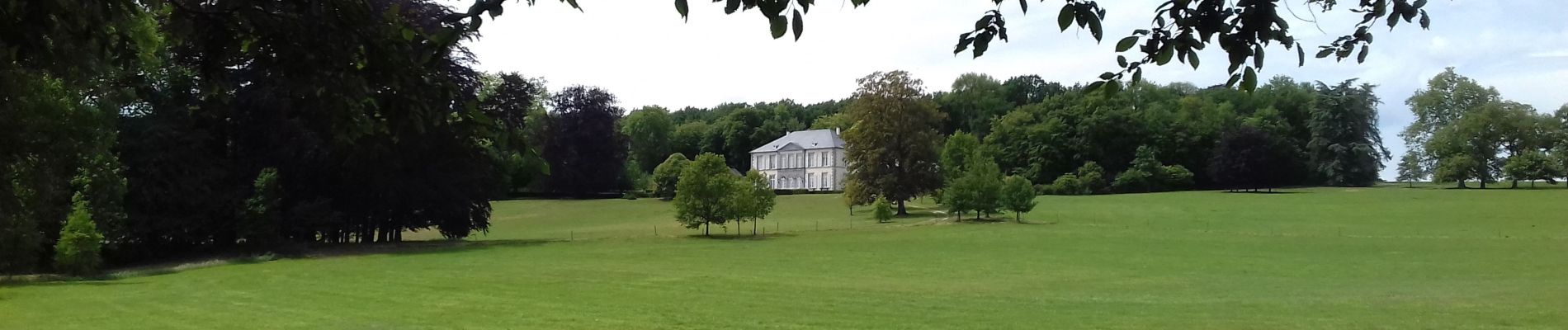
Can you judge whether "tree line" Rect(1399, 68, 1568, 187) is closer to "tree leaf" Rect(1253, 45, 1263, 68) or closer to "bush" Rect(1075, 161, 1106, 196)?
"bush" Rect(1075, 161, 1106, 196)

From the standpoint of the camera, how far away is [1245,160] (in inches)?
2837

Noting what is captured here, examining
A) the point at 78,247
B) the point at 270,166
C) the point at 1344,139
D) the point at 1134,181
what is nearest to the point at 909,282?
the point at 78,247

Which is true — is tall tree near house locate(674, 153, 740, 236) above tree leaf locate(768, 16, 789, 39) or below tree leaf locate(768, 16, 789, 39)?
below

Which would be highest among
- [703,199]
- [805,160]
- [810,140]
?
[810,140]

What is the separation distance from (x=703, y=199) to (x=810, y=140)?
206ft

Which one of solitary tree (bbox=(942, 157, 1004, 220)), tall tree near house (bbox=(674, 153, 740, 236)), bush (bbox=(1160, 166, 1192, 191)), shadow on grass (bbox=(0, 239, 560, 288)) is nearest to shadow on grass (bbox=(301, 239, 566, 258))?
shadow on grass (bbox=(0, 239, 560, 288))

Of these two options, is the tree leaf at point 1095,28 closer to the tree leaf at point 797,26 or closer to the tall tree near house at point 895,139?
the tree leaf at point 797,26

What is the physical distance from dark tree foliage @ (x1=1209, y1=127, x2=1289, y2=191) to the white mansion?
3601 centimetres

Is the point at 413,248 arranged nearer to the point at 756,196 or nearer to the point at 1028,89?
the point at 756,196

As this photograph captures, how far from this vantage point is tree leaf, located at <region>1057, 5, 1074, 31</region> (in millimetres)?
3783

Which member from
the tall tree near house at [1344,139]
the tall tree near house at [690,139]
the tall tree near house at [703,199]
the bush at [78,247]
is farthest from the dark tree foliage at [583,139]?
the tall tree near house at [1344,139]

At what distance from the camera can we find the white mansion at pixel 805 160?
101 m

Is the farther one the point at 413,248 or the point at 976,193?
the point at 976,193

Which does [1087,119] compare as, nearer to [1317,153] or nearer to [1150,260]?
[1317,153]
